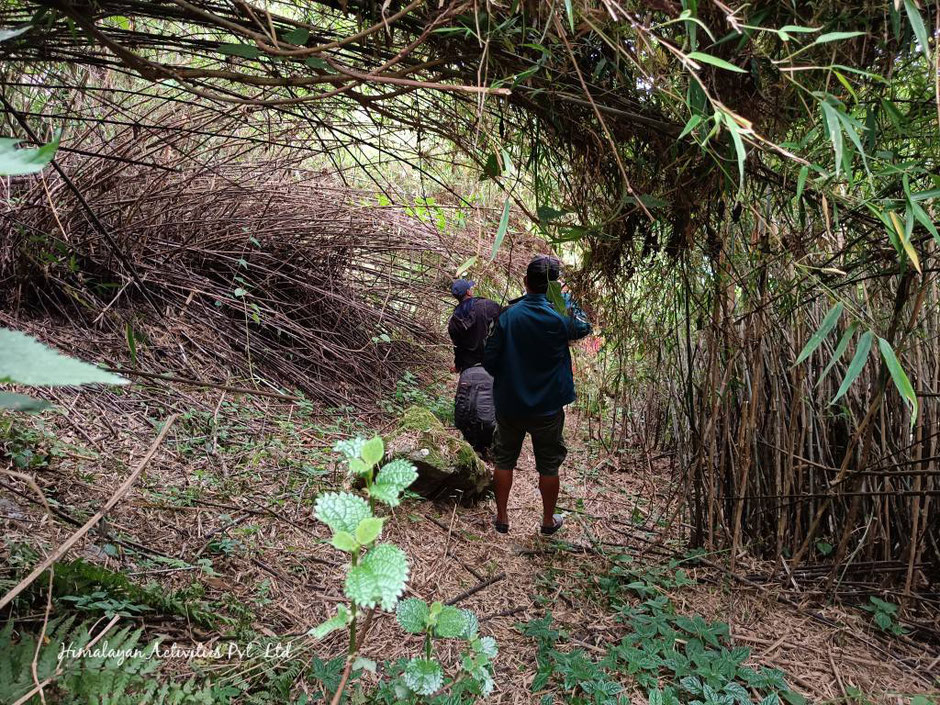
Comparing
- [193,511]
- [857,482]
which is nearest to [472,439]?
[193,511]

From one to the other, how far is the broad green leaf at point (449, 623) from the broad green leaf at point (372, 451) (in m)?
0.52

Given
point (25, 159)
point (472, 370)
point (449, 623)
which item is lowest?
point (472, 370)

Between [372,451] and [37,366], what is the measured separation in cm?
41

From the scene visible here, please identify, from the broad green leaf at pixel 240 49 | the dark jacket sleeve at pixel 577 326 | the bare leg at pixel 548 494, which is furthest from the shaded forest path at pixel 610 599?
the broad green leaf at pixel 240 49

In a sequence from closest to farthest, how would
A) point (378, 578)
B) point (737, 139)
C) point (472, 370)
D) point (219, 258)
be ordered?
point (378, 578) < point (737, 139) < point (219, 258) < point (472, 370)

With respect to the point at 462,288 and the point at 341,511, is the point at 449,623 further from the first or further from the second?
the point at 462,288

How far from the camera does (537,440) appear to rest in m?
2.98

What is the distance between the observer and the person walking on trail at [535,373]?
2.81 metres

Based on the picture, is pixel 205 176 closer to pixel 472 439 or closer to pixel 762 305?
pixel 472 439

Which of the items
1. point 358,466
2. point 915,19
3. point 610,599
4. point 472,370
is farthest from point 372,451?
point 472,370

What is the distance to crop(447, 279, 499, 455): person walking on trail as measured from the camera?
4113 mm

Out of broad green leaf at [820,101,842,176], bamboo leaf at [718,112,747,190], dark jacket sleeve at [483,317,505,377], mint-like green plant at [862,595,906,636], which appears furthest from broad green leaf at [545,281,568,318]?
mint-like green plant at [862,595,906,636]

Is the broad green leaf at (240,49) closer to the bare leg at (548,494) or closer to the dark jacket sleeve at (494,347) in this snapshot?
the dark jacket sleeve at (494,347)

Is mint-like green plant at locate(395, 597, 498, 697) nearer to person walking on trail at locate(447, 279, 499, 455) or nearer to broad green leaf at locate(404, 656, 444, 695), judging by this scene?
broad green leaf at locate(404, 656, 444, 695)
